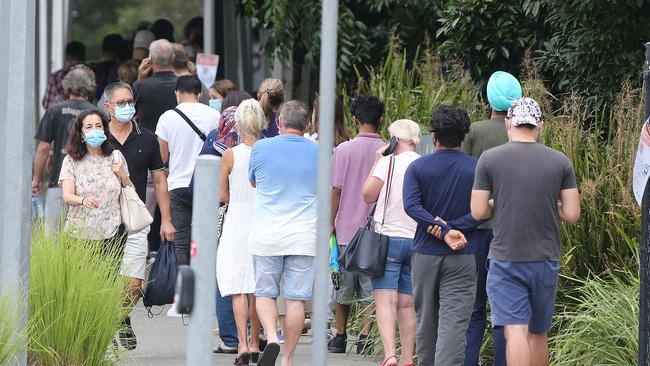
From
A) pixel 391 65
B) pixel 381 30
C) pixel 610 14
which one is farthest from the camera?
pixel 381 30

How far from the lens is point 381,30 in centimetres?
1552

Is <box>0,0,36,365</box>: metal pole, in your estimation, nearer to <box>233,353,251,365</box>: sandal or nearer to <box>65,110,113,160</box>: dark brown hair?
<box>65,110,113,160</box>: dark brown hair

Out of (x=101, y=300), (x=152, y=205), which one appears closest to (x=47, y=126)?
(x=152, y=205)

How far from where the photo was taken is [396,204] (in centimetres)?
898

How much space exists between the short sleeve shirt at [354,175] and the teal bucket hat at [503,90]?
1.08m

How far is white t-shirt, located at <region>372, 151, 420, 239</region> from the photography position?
353 inches

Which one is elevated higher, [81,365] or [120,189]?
[120,189]

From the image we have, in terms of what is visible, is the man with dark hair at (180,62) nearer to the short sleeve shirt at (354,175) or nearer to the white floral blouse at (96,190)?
the white floral blouse at (96,190)

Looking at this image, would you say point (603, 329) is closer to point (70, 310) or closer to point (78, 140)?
point (70, 310)

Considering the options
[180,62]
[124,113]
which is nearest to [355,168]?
[124,113]

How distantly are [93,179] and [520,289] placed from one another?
3.14 meters

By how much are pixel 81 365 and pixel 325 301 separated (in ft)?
9.80

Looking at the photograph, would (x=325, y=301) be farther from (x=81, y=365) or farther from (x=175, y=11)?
(x=175, y=11)

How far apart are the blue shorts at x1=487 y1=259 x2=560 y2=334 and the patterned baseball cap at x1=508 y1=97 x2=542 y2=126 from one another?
74 centimetres
